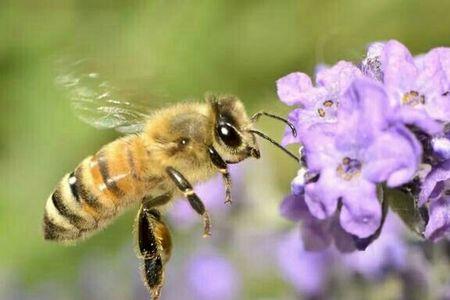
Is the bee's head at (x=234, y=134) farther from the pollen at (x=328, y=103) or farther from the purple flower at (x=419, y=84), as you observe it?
the purple flower at (x=419, y=84)

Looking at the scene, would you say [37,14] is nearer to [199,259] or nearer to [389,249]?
[199,259]

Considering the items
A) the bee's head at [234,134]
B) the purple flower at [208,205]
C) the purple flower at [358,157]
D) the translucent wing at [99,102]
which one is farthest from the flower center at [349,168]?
the purple flower at [208,205]

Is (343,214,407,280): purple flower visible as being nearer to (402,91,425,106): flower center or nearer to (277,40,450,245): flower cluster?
(277,40,450,245): flower cluster

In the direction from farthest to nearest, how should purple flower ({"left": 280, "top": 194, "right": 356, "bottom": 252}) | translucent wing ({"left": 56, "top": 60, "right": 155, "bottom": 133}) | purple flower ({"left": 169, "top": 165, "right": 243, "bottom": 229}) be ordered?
purple flower ({"left": 169, "top": 165, "right": 243, "bottom": 229}) < translucent wing ({"left": 56, "top": 60, "right": 155, "bottom": 133}) < purple flower ({"left": 280, "top": 194, "right": 356, "bottom": 252})

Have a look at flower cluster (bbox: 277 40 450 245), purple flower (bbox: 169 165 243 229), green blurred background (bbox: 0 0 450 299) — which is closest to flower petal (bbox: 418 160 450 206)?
flower cluster (bbox: 277 40 450 245)

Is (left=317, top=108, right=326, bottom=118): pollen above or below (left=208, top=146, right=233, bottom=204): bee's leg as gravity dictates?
above

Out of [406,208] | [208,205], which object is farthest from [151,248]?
[208,205]
